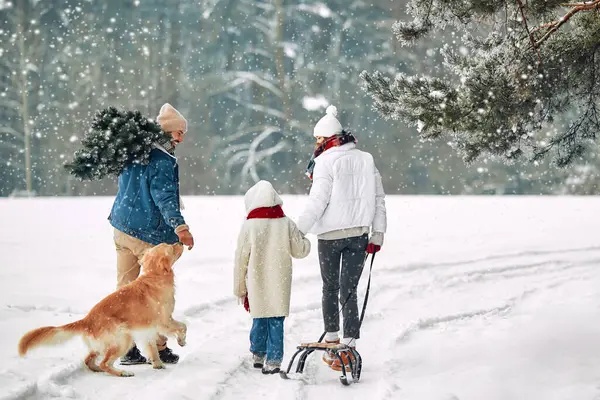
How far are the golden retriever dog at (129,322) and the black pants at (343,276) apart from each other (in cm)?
106

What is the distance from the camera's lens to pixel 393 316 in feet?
23.0

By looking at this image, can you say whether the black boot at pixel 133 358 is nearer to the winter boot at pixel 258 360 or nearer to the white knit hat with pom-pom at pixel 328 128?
the winter boot at pixel 258 360

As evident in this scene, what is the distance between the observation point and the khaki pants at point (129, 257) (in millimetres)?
5168

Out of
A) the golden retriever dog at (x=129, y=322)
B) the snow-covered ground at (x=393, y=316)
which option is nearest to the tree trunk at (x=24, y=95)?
the snow-covered ground at (x=393, y=316)

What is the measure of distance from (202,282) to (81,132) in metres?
17.8

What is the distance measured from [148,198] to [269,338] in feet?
4.32

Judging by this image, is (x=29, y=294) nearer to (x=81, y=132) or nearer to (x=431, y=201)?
(x=431, y=201)

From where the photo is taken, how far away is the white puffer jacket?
5.13 m

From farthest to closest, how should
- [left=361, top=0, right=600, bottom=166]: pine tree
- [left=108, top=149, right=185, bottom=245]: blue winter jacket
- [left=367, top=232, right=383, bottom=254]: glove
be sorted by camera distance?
[left=361, top=0, right=600, bottom=166]: pine tree, [left=367, top=232, right=383, bottom=254]: glove, [left=108, top=149, right=185, bottom=245]: blue winter jacket

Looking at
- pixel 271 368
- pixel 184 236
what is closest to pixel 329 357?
pixel 271 368

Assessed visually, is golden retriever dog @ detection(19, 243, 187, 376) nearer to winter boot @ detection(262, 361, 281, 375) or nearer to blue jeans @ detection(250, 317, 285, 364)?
blue jeans @ detection(250, 317, 285, 364)

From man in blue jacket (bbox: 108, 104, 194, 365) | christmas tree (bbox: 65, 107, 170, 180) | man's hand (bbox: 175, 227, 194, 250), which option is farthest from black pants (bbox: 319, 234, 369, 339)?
christmas tree (bbox: 65, 107, 170, 180)

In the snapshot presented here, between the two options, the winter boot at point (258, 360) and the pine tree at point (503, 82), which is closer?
the winter boot at point (258, 360)

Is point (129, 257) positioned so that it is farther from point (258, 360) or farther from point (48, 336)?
point (258, 360)
